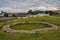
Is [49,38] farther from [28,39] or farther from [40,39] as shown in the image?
[28,39]

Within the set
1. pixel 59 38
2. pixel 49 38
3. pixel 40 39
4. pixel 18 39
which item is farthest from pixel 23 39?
pixel 59 38

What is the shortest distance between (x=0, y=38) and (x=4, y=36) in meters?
1.01

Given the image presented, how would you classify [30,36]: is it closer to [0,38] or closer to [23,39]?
[23,39]

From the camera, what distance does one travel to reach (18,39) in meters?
21.7

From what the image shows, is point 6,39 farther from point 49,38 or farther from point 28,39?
point 49,38

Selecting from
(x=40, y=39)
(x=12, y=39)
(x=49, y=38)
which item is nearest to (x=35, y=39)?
(x=40, y=39)

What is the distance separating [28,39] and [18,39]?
1541 mm

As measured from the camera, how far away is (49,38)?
2167 centimetres

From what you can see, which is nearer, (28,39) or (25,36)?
(28,39)

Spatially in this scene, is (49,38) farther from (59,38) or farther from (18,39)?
(18,39)

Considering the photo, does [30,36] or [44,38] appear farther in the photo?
[30,36]

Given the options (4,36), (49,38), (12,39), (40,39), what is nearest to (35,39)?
(40,39)

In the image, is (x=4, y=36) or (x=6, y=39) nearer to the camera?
(x=6, y=39)

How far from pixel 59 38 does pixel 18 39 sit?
6244 millimetres
